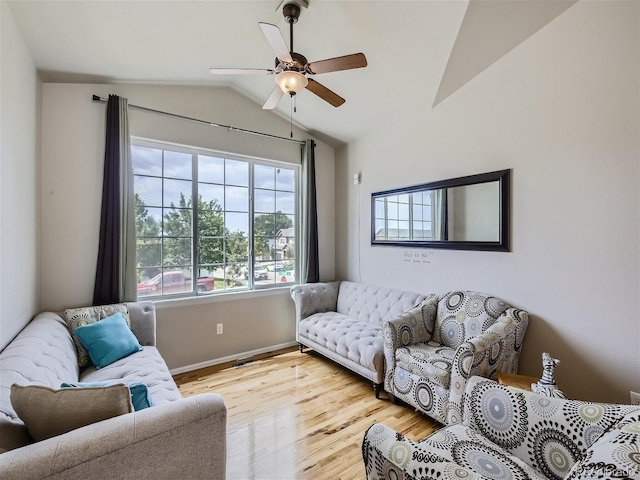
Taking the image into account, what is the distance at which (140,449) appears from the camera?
1034mm

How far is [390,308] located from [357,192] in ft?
5.21

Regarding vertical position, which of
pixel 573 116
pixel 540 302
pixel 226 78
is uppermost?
pixel 226 78

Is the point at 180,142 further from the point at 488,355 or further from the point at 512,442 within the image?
the point at 512,442

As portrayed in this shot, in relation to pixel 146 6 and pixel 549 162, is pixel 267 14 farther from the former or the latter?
pixel 549 162

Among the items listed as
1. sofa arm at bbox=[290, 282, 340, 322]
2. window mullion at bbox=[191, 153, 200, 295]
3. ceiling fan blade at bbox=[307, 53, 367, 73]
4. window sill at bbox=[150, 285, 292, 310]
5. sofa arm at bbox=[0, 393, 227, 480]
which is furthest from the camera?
sofa arm at bbox=[290, 282, 340, 322]

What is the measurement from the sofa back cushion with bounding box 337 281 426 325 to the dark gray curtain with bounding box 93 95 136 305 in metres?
2.28

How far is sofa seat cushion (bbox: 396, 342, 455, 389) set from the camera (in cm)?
210

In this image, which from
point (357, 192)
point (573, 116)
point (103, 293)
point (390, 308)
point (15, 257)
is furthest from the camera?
point (357, 192)

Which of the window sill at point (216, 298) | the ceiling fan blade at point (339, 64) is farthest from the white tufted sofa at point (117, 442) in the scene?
the ceiling fan blade at point (339, 64)

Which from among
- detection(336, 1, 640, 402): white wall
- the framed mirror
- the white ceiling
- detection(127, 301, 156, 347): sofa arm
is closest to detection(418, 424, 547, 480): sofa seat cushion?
detection(336, 1, 640, 402): white wall

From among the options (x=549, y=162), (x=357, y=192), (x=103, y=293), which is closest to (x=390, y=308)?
(x=357, y=192)

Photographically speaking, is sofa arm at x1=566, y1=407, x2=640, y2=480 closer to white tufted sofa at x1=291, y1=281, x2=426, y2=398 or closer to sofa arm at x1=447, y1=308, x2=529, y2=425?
sofa arm at x1=447, y1=308, x2=529, y2=425

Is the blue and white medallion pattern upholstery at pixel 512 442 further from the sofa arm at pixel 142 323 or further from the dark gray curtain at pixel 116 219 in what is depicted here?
the dark gray curtain at pixel 116 219

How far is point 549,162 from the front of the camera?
7.12 ft
